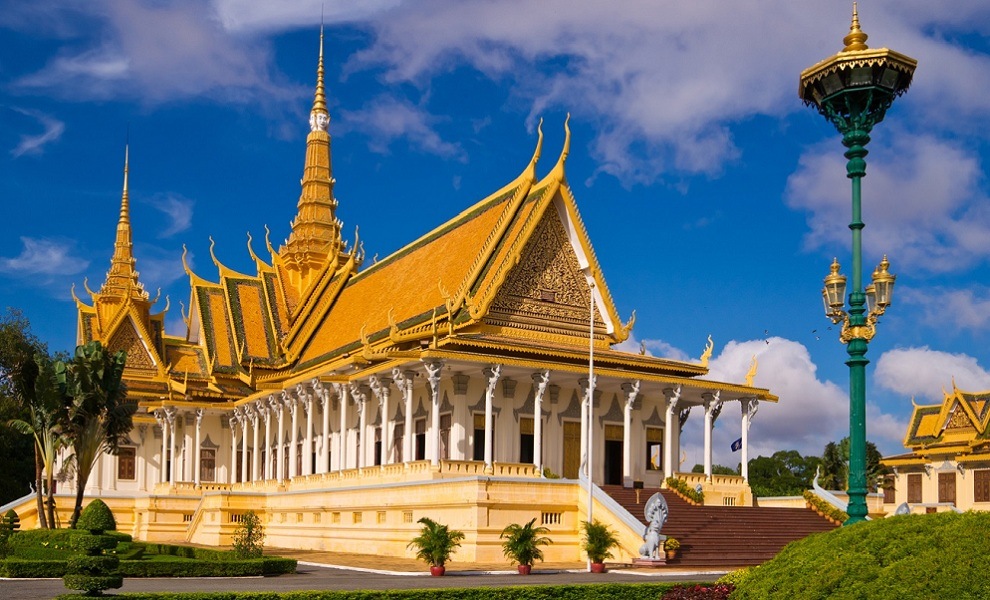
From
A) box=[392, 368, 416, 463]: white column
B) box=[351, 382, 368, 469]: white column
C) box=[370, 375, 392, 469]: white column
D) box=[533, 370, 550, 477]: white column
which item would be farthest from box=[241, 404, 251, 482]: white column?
box=[533, 370, 550, 477]: white column

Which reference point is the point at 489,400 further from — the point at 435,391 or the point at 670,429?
the point at 670,429

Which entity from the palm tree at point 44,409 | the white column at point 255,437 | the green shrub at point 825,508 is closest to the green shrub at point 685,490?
the green shrub at point 825,508

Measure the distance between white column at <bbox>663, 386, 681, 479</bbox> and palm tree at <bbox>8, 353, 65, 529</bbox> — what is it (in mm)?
19800

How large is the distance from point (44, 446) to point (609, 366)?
19.5 m

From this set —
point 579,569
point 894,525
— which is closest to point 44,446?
point 579,569

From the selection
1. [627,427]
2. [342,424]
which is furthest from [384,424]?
[627,427]

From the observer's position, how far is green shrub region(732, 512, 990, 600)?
9.70 metres

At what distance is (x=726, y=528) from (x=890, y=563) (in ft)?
62.8

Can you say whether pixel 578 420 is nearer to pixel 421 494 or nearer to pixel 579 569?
pixel 421 494

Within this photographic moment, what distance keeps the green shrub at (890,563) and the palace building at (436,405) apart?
15.3 m

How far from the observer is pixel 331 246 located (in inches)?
2092

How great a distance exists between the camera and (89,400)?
37.6 m

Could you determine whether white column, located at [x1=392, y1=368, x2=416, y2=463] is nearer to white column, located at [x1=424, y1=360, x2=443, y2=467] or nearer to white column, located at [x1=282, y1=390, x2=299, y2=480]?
white column, located at [x1=424, y1=360, x2=443, y2=467]

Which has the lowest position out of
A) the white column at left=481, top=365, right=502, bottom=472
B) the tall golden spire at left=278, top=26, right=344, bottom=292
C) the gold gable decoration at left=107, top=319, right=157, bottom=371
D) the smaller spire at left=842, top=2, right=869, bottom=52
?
the white column at left=481, top=365, right=502, bottom=472
